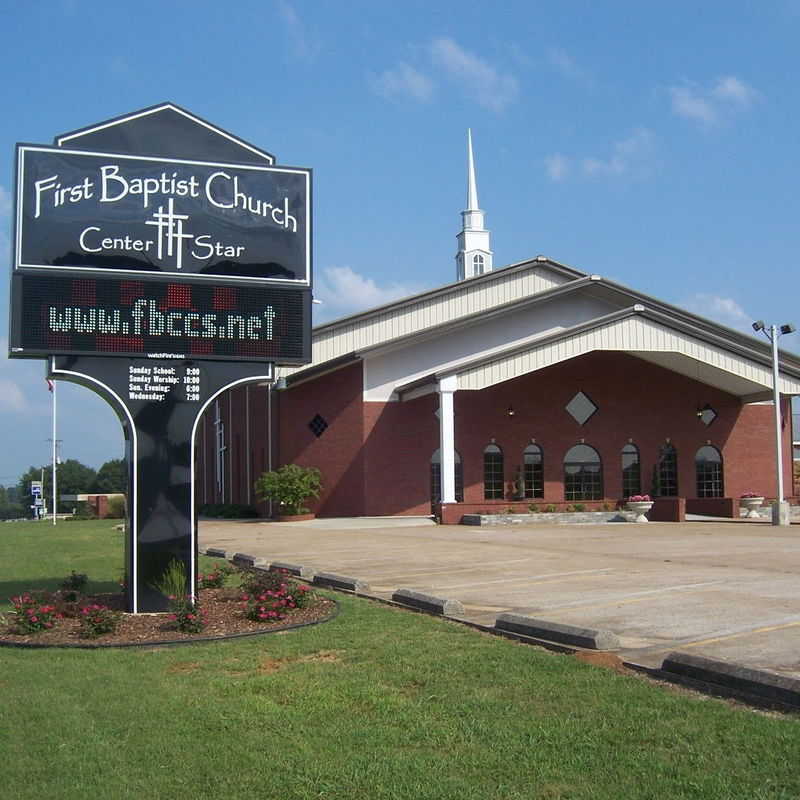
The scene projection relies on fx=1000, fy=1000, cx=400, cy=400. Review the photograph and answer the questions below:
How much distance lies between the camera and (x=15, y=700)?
24.0ft

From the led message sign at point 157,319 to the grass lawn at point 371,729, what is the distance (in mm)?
3824

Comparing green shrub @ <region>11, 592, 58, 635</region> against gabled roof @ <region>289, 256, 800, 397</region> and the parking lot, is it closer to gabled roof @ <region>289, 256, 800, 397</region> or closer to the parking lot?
the parking lot

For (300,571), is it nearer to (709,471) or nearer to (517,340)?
(517,340)

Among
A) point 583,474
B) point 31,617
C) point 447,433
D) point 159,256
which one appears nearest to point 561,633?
point 31,617

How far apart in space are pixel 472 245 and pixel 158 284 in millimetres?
52217

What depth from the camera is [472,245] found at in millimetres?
62750

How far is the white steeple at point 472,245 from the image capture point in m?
61.3

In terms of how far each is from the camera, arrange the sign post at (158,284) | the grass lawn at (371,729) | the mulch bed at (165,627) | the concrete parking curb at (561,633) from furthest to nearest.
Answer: the sign post at (158,284) < the mulch bed at (165,627) < the concrete parking curb at (561,633) < the grass lawn at (371,729)

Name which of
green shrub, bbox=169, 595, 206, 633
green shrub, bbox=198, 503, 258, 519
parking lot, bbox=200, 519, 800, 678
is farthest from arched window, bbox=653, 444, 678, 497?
green shrub, bbox=169, 595, 206, 633

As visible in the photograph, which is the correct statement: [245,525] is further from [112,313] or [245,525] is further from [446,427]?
[112,313]

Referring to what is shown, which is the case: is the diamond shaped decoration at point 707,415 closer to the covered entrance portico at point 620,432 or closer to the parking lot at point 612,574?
the covered entrance portico at point 620,432

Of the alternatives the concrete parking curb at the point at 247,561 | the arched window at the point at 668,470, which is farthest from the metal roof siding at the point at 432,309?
the concrete parking curb at the point at 247,561

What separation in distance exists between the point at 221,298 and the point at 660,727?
7729 mm

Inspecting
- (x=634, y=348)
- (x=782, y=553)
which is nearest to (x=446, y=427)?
(x=634, y=348)
